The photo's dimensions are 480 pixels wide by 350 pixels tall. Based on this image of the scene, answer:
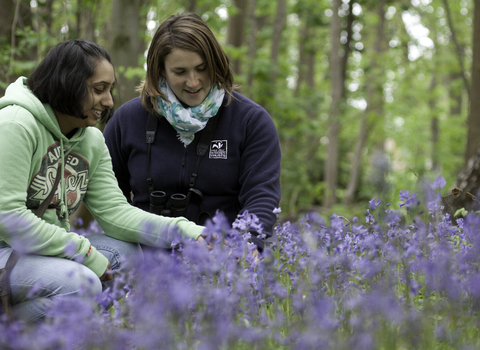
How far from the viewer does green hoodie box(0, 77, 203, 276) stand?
2.16 m

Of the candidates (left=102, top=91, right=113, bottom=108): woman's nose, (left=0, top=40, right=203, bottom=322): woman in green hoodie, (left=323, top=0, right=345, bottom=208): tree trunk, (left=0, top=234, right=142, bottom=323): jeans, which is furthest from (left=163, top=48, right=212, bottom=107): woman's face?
(left=323, top=0, right=345, bottom=208): tree trunk

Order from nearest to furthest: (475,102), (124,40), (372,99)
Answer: (124,40) < (475,102) < (372,99)

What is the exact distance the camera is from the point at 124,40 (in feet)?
17.4

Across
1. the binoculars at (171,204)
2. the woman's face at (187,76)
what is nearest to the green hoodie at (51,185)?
the binoculars at (171,204)

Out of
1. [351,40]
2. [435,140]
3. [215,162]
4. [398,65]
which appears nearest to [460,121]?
[435,140]

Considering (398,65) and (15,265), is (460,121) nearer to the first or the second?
(398,65)

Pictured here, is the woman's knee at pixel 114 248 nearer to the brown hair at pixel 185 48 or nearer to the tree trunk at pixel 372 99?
the brown hair at pixel 185 48

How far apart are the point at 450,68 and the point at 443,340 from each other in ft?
42.5

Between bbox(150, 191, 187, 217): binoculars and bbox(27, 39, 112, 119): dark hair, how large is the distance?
808 millimetres

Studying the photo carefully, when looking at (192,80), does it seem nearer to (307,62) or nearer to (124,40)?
(124,40)

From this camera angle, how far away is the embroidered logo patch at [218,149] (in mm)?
3064

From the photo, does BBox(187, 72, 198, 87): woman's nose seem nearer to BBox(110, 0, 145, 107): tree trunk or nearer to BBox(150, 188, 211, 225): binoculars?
BBox(150, 188, 211, 225): binoculars

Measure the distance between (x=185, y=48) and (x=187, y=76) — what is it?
0.18 metres

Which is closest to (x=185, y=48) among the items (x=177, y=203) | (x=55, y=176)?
(x=177, y=203)
